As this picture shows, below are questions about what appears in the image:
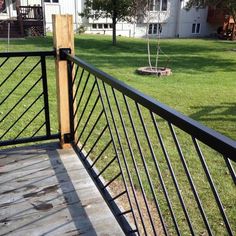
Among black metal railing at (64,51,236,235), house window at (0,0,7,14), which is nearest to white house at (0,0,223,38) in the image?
house window at (0,0,7,14)

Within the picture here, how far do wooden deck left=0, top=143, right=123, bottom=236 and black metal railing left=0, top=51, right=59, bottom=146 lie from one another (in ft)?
1.07

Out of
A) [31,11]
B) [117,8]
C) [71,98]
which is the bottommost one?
[71,98]

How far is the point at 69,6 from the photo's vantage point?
84.1ft

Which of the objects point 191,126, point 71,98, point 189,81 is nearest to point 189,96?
point 189,81

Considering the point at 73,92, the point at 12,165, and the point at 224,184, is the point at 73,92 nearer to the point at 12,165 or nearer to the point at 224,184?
the point at 12,165

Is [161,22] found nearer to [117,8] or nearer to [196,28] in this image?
[196,28]

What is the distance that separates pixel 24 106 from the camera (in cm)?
611

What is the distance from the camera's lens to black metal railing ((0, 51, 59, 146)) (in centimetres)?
337

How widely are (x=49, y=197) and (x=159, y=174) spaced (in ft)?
4.15

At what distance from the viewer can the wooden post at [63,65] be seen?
3.08 metres

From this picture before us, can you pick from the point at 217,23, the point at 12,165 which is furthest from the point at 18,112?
the point at 217,23

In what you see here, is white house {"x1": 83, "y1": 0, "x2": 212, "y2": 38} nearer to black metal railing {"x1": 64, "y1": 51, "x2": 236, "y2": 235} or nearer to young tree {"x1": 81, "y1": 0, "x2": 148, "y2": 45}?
young tree {"x1": 81, "y1": 0, "x2": 148, "y2": 45}

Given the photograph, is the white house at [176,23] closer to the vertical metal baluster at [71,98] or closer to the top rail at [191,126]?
the vertical metal baluster at [71,98]

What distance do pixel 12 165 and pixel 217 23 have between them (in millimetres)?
32116
